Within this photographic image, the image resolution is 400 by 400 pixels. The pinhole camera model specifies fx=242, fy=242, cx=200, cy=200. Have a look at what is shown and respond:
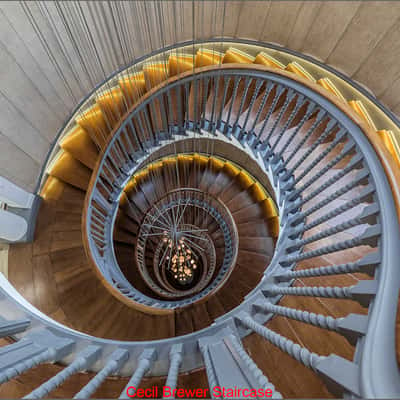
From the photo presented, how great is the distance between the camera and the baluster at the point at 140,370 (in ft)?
3.67

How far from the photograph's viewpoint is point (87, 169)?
4.36 metres

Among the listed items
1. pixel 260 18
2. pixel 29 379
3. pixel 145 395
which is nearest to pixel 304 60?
pixel 260 18

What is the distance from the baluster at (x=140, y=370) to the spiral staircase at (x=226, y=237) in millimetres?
12

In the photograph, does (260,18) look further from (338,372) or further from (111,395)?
(111,395)

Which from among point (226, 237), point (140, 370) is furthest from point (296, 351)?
point (226, 237)

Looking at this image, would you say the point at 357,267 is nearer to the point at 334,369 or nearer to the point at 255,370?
the point at 334,369

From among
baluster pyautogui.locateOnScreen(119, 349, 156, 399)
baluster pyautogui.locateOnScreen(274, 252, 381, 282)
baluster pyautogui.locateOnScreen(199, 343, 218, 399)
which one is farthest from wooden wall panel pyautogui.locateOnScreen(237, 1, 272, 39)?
baluster pyautogui.locateOnScreen(119, 349, 156, 399)

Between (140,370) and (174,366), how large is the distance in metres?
0.18

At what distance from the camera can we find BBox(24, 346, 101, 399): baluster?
106 cm

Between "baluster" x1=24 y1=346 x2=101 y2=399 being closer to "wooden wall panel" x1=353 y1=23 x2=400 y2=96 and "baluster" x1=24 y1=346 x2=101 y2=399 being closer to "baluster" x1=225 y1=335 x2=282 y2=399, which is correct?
"baluster" x1=225 y1=335 x2=282 y2=399

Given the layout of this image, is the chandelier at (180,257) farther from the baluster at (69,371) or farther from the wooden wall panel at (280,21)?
the wooden wall panel at (280,21)

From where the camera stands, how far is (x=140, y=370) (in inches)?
52.0

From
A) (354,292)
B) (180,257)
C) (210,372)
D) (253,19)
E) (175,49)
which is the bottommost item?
(210,372)

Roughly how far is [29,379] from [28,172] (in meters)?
3.00
